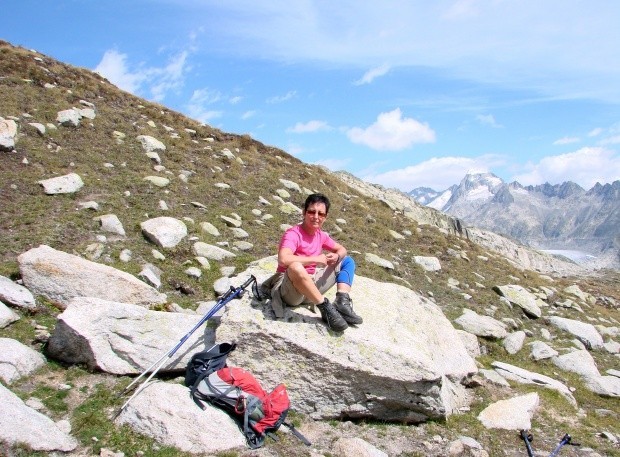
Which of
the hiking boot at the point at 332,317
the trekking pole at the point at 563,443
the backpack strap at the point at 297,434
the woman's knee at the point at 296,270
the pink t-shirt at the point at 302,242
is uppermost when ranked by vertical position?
the pink t-shirt at the point at 302,242

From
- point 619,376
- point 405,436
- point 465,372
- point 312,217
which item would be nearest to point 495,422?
point 465,372

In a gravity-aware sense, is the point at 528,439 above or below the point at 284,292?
below

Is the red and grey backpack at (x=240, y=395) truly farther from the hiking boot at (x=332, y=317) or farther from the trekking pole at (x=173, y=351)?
the hiking boot at (x=332, y=317)

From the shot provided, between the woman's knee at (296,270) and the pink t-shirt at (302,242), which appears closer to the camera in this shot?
the woman's knee at (296,270)

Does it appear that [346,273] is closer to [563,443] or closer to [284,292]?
[284,292]

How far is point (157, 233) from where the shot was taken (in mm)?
15000

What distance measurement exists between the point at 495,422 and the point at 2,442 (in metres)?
9.10

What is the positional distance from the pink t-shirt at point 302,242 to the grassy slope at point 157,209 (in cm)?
360

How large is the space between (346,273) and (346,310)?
2.90 feet

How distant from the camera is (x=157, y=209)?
17328 millimetres

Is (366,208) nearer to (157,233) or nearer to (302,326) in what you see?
(157,233)

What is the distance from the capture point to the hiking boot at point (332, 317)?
29.4ft

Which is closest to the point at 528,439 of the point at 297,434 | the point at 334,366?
the point at 334,366

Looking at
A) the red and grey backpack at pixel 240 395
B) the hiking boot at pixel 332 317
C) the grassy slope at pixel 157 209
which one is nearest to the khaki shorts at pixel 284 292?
the hiking boot at pixel 332 317
